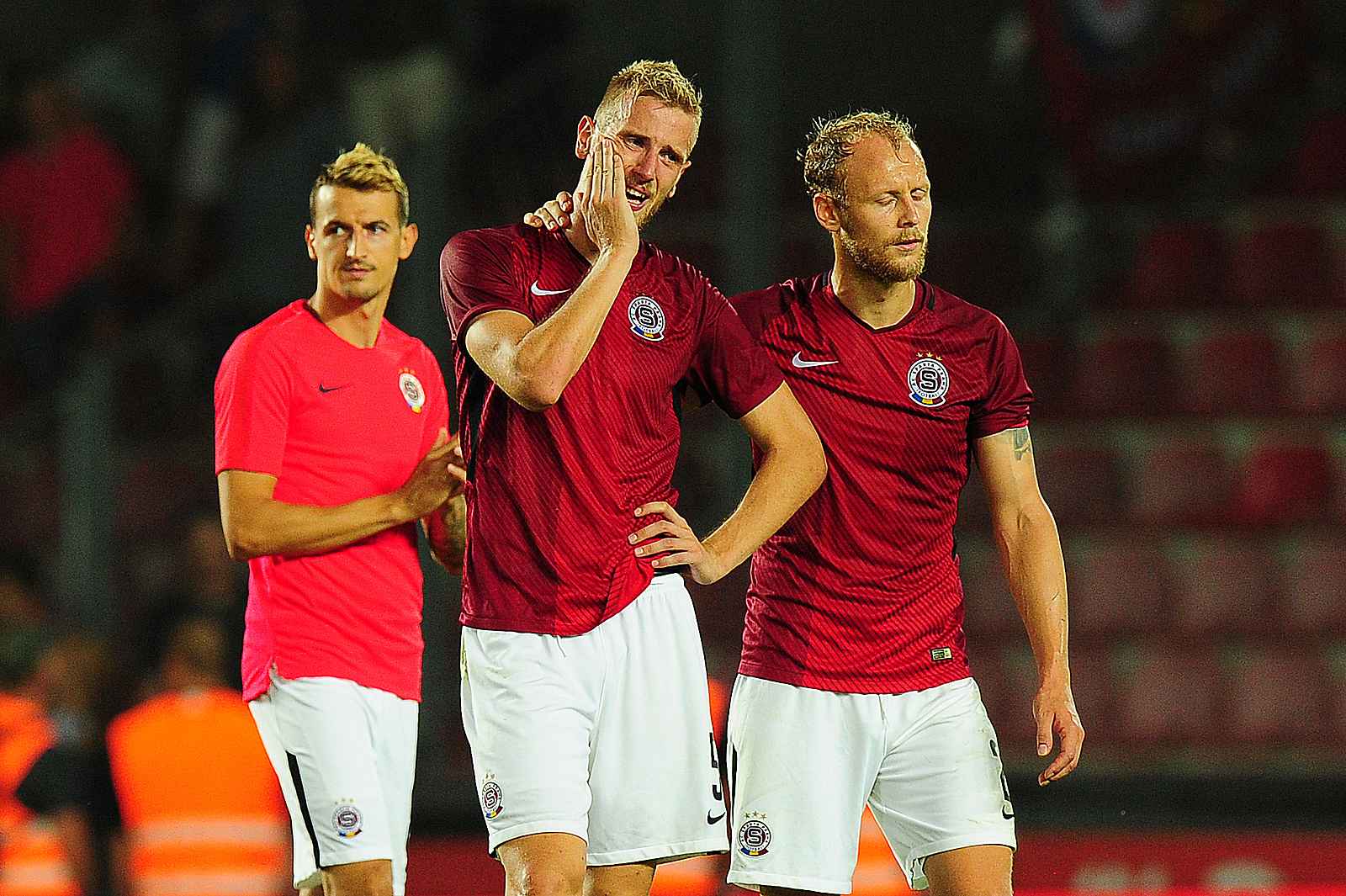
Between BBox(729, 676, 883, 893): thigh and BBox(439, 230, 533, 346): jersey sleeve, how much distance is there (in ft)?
3.28

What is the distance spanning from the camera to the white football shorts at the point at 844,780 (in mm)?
3789

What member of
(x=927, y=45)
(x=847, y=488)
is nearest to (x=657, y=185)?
(x=847, y=488)

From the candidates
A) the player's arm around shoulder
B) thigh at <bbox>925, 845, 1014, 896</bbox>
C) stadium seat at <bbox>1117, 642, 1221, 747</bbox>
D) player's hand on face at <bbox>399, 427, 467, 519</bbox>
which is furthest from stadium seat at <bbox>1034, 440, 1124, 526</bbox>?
player's hand on face at <bbox>399, 427, 467, 519</bbox>

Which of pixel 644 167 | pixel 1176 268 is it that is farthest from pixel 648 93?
pixel 1176 268

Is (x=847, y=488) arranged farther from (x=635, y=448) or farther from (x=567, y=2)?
(x=567, y=2)

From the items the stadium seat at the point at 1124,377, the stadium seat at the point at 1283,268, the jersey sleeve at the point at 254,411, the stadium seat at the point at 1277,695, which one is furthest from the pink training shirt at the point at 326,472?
the stadium seat at the point at 1283,268

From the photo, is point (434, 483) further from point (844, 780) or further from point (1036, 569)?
point (1036, 569)

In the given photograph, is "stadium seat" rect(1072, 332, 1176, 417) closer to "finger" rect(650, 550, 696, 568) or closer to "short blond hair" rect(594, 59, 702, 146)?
"short blond hair" rect(594, 59, 702, 146)

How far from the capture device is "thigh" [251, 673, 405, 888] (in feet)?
12.7

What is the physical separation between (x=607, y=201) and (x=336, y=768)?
1374mm

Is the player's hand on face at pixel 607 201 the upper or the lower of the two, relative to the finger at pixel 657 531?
upper

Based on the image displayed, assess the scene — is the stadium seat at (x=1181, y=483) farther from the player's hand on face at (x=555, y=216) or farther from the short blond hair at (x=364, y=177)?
the player's hand on face at (x=555, y=216)

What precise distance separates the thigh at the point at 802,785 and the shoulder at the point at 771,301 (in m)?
0.79

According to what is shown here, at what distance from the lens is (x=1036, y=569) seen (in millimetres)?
3932
